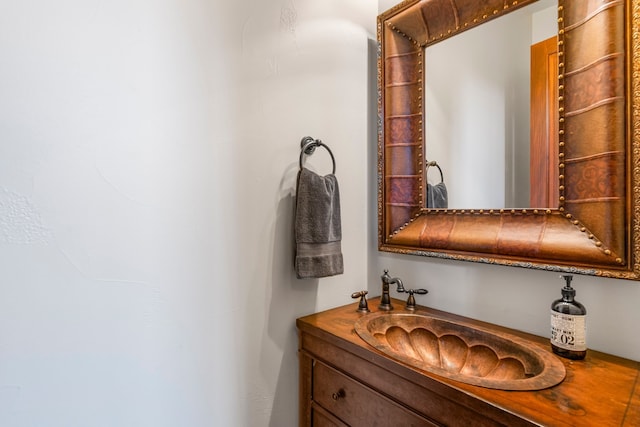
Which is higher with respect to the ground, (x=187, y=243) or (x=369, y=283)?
(x=187, y=243)

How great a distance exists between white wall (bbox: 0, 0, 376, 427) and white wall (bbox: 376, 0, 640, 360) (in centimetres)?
37

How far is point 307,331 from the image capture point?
115cm

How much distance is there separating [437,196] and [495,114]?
1.13 ft

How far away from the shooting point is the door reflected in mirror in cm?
97

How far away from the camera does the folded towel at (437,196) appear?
1.21 m

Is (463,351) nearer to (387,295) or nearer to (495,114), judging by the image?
(387,295)

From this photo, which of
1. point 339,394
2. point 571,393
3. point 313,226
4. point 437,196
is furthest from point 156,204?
point 571,393

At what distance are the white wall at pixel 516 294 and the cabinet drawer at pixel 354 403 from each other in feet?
1.53

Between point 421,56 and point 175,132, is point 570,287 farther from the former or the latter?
point 175,132

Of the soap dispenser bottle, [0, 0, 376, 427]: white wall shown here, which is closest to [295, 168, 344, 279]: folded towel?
[0, 0, 376, 427]: white wall

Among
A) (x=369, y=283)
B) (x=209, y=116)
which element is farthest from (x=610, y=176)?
(x=209, y=116)

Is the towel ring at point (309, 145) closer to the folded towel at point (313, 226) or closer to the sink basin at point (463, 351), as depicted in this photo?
the folded towel at point (313, 226)

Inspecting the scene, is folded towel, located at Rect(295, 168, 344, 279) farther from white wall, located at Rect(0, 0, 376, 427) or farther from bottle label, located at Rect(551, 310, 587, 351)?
bottle label, located at Rect(551, 310, 587, 351)

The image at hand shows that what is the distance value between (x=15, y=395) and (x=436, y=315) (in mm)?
1201
